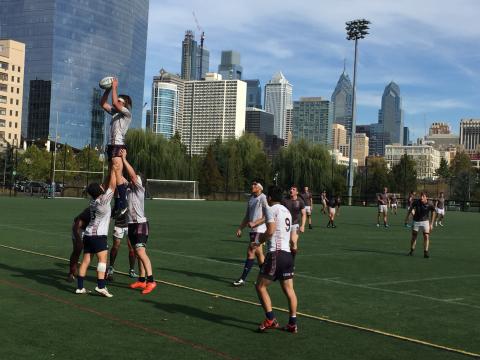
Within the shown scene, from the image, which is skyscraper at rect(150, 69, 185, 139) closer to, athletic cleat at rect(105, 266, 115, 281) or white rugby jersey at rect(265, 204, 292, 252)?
athletic cleat at rect(105, 266, 115, 281)

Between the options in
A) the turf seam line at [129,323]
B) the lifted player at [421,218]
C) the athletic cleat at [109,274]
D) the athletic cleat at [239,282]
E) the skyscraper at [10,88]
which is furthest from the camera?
the skyscraper at [10,88]

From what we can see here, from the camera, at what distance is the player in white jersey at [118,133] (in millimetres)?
9453

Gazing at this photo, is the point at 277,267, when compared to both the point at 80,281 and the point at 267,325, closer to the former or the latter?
the point at 267,325

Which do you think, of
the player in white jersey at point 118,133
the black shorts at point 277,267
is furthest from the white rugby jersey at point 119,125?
the black shorts at point 277,267

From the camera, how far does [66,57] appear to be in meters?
167

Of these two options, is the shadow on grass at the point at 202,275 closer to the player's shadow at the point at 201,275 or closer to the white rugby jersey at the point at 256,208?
the player's shadow at the point at 201,275

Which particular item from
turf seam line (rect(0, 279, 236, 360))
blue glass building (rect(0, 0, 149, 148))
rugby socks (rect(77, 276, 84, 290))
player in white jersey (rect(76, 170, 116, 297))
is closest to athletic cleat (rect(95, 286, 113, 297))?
player in white jersey (rect(76, 170, 116, 297))

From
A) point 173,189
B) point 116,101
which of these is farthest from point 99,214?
point 173,189

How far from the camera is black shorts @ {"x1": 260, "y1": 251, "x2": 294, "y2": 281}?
7285 millimetres

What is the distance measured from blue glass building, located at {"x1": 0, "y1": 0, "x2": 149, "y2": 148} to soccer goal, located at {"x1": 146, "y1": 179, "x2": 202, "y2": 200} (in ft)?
332

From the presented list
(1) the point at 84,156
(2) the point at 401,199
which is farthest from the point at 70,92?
(2) the point at 401,199

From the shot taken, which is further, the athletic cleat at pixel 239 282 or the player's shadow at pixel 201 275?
the player's shadow at pixel 201 275

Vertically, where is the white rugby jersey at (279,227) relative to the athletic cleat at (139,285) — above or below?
above

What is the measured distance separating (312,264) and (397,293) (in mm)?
3671
